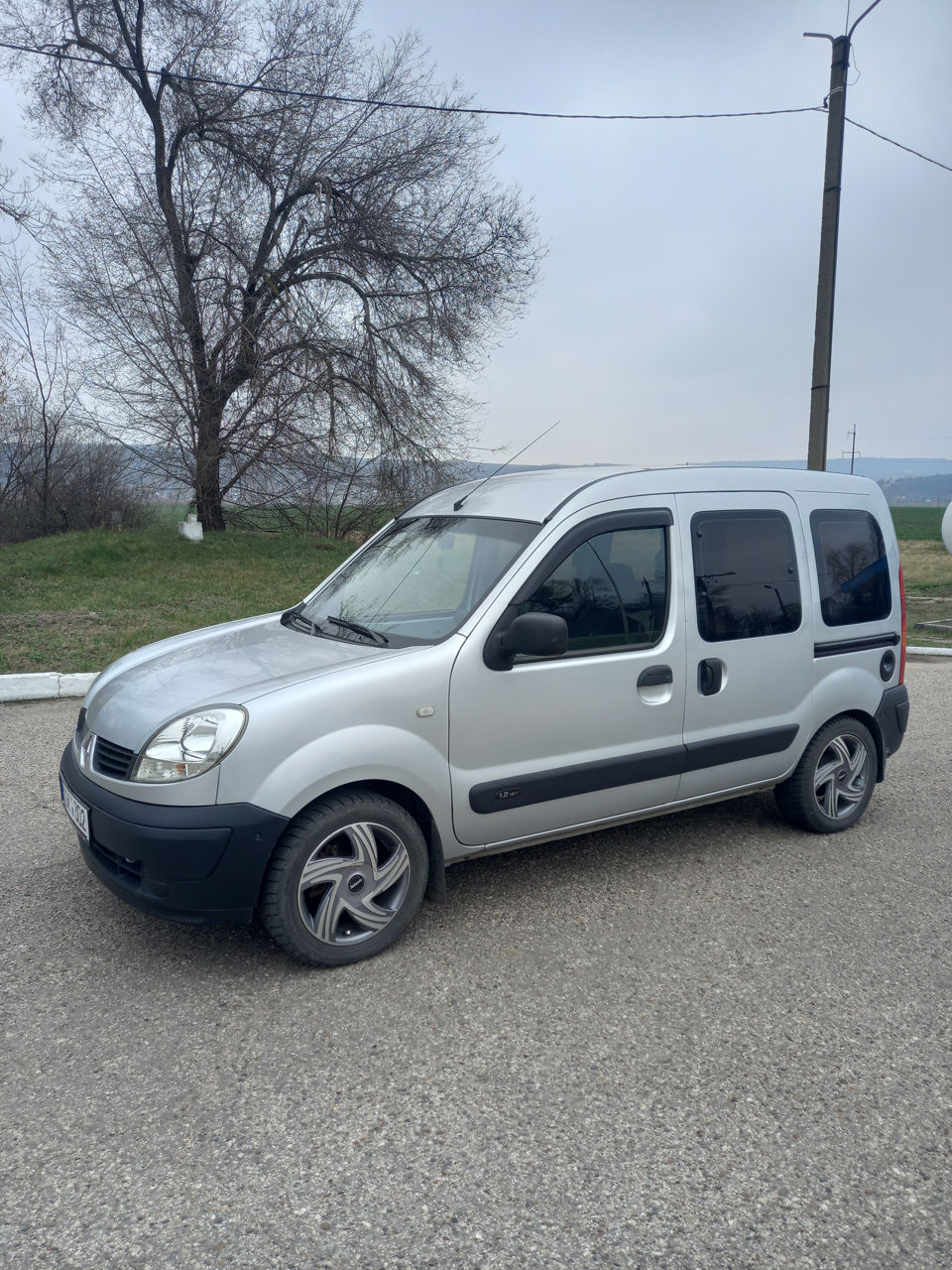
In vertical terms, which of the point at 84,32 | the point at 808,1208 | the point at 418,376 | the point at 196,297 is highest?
the point at 84,32

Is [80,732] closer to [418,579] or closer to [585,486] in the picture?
[418,579]

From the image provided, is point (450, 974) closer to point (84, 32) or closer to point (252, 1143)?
point (252, 1143)

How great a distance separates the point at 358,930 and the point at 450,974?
14.6 inches

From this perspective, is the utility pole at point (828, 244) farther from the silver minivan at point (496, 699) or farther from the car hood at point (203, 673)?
the car hood at point (203, 673)

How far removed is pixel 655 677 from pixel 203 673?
1.86 metres

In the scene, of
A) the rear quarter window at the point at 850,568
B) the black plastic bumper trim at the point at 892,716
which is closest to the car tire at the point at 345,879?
the rear quarter window at the point at 850,568

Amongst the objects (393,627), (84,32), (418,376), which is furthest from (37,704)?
(84,32)

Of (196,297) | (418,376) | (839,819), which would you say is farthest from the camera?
(418,376)

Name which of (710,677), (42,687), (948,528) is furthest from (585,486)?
(948,528)

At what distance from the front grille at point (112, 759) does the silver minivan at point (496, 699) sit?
1 cm

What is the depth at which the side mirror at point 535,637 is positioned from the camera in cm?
347

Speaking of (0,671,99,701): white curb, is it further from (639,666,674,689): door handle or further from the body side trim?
the body side trim

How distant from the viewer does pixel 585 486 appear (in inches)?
159

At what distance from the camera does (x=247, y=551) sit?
18125mm
